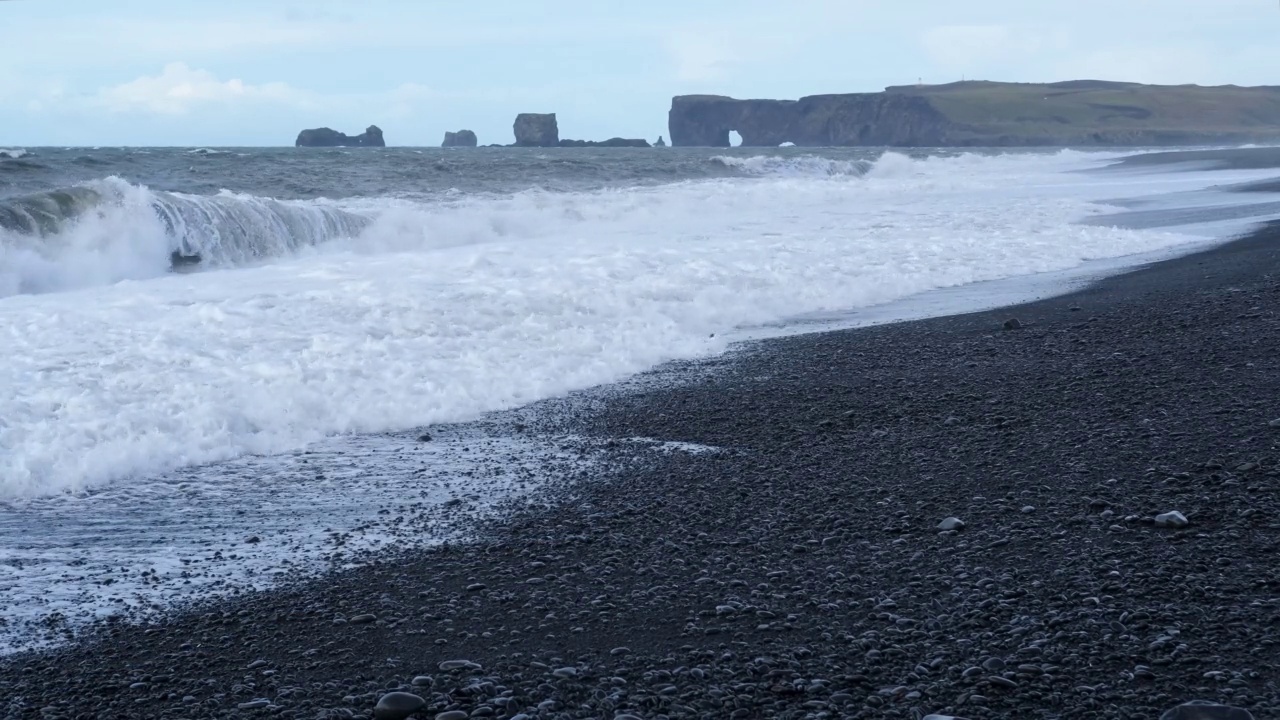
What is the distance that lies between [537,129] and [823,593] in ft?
320

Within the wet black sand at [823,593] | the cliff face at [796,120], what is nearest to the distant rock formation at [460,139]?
the cliff face at [796,120]

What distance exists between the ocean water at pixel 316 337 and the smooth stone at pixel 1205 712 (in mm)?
2509

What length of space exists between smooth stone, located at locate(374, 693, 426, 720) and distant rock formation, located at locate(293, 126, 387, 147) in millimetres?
87629

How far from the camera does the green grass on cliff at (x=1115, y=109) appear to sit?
A: 354 feet

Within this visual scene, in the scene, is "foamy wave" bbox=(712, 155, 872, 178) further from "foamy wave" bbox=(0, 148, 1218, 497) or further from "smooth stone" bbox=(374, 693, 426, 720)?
"smooth stone" bbox=(374, 693, 426, 720)

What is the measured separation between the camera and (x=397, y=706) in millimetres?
2605

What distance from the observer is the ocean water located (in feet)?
13.4

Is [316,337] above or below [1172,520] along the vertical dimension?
above

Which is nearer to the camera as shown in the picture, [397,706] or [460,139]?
[397,706]

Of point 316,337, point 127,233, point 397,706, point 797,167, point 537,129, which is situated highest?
point 537,129

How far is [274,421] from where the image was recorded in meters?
5.48

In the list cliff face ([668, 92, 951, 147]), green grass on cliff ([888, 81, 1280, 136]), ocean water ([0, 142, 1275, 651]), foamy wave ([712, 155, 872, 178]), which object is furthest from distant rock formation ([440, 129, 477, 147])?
ocean water ([0, 142, 1275, 651])

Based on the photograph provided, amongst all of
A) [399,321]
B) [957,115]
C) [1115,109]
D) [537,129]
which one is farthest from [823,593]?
[1115,109]

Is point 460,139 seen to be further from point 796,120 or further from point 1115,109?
point 1115,109
